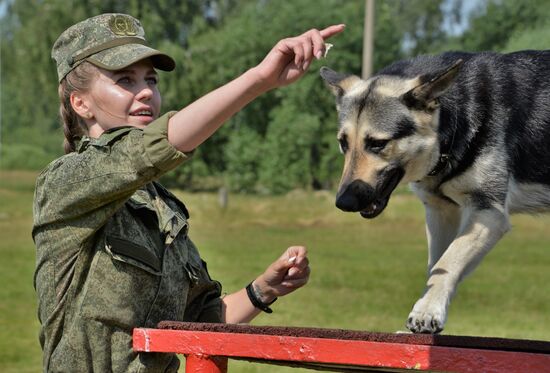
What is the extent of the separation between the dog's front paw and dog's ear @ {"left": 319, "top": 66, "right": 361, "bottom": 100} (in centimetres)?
116

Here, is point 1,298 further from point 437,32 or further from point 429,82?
point 437,32

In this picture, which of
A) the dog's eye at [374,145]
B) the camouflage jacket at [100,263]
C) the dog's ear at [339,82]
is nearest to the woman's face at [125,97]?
the camouflage jacket at [100,263]

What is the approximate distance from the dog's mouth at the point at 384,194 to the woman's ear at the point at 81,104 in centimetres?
113

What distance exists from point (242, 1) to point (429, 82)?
5296 cm

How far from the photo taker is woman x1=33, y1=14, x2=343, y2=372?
3.07 metres

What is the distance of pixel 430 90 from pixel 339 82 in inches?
22.3

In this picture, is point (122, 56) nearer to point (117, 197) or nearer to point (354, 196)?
point (117, 197)

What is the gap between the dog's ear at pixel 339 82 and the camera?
455 centimetres

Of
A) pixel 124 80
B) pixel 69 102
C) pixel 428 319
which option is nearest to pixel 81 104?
pixel 69 102

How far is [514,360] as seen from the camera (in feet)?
8.85

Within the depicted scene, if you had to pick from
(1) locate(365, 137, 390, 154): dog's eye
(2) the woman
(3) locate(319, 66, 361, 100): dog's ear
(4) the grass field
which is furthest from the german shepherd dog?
(2) the woman

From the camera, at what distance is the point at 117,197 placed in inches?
128

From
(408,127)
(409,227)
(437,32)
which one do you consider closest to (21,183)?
(409,227)

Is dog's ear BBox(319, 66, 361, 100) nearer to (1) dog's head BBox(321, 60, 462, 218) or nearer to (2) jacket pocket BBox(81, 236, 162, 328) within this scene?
(1) dog's head BBox(321, 60, 462, 218)
